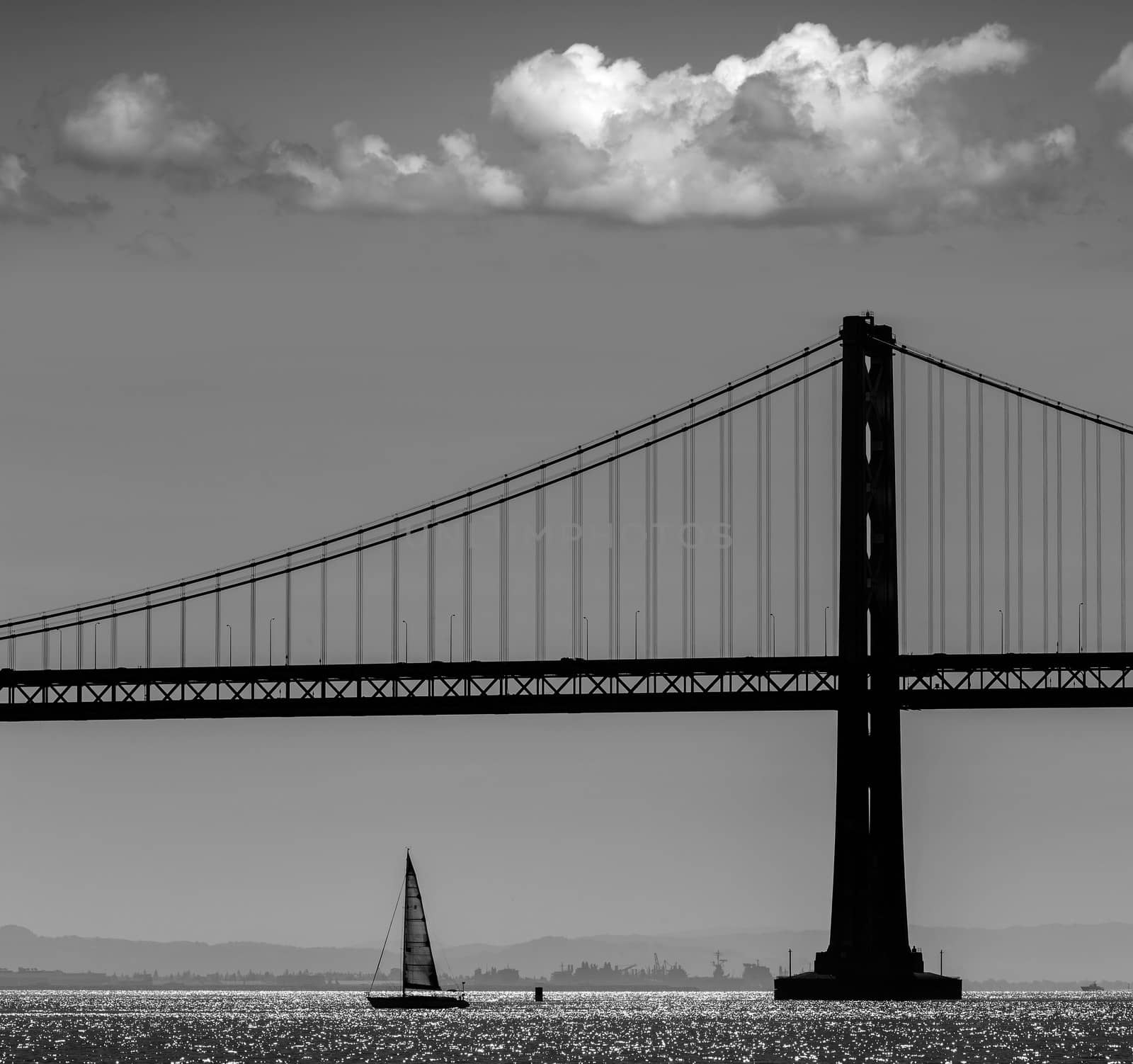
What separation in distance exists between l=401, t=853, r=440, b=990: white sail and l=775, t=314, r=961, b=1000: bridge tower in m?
42.0

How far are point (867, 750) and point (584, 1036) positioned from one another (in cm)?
2541

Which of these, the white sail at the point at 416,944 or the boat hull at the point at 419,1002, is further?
the boat hull at the point at 419,1002

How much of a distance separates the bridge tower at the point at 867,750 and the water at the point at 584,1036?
2.60 m

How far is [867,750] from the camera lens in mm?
95250

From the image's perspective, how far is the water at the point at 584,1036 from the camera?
90500 millimetres

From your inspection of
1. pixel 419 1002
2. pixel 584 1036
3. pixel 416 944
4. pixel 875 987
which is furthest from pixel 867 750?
pixel 419 1002

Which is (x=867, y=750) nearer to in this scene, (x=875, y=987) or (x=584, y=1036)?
(x=875, y=987)

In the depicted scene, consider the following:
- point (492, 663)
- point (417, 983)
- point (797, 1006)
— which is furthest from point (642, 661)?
point (797, 1006)

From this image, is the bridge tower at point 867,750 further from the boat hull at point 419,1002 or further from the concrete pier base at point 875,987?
the boat hull at point 419,1002

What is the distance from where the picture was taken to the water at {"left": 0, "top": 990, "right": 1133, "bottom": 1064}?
90.5 m

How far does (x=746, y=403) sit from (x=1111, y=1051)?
29177 mm

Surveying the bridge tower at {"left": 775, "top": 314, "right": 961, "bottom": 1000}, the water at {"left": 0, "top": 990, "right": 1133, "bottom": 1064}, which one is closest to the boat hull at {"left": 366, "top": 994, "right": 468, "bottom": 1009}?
the water at {"left": 0, "top": 990, "right": 1133, "bottom": 1064}

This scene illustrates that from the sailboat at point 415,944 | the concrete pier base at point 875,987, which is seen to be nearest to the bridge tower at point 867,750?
the concrete pier base at point 875,987

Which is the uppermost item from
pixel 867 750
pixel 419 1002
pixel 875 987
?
pixel 867 750
